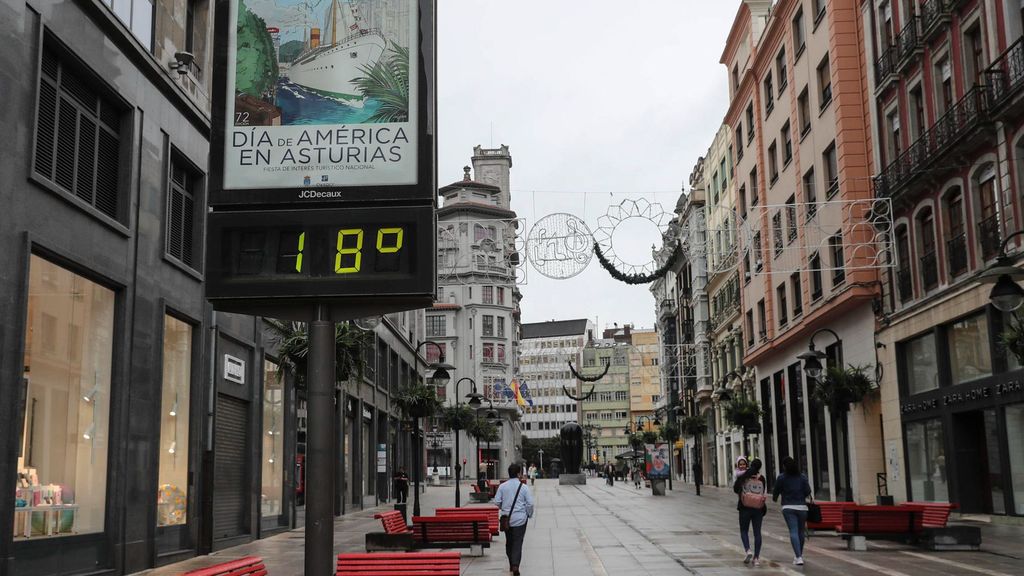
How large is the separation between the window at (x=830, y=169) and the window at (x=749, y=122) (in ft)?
43.5

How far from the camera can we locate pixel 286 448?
29.0 m

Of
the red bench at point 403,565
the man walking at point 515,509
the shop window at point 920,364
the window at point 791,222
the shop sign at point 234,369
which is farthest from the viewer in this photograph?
the window at point 791,222

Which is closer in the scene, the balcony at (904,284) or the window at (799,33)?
the balcony at (904,284)

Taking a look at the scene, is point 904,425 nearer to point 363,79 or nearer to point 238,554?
point 238,554

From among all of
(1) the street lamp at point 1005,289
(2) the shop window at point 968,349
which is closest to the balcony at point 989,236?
(2) the shop window at point 968,349

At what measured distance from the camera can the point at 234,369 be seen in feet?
79.2

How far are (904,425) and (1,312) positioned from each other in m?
27.2

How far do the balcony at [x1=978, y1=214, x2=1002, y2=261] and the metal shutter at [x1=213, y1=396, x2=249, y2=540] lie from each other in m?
19.0

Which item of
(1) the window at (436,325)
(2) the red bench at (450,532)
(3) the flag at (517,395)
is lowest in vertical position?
(2) the red bench at (450,532)

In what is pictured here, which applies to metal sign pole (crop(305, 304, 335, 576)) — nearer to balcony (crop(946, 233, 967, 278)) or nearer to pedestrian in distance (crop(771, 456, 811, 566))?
pedestrian in distance (crop(771, 456, 811, 566))

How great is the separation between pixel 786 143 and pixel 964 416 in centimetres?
1969

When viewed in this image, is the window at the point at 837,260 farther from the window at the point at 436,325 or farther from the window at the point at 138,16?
the window at the point at 436,325

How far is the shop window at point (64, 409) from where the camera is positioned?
14633 millimetres

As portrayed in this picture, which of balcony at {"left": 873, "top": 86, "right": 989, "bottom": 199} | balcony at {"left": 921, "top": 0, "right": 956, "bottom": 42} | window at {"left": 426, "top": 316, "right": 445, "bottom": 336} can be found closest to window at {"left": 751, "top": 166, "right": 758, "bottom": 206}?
balcony at {"left": 873, "top": 86, "right": 989, "bottom": 199}
